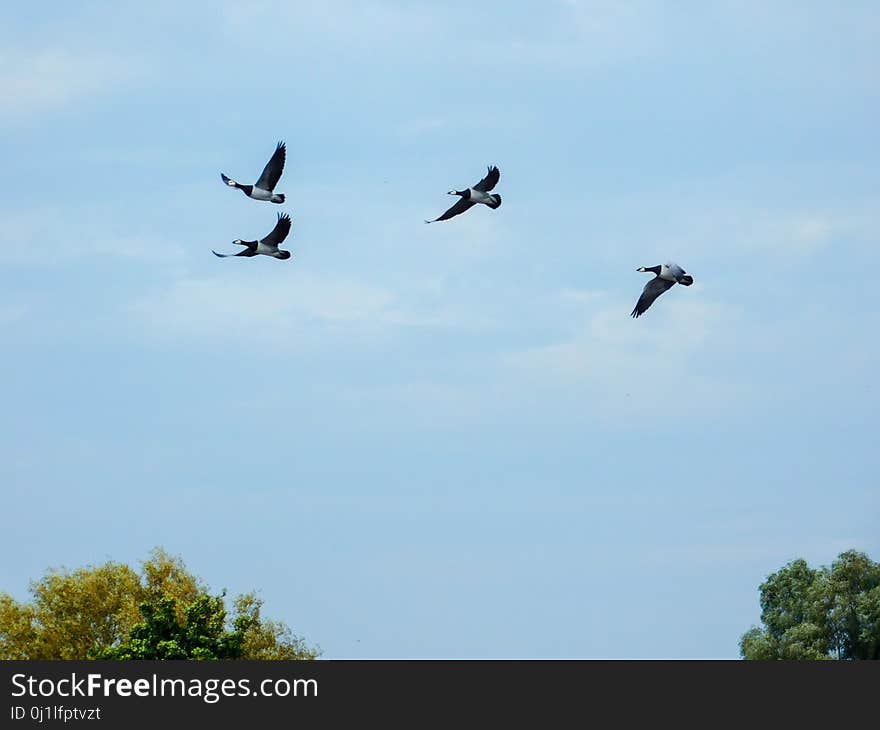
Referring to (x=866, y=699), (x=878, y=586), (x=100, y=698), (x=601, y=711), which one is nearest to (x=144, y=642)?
(x=100, y=698)

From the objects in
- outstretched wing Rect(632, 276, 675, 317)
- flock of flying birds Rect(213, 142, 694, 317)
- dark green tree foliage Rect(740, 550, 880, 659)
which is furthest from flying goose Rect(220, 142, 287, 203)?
dark green tree foliage Rect(740, 550, 880, 659)

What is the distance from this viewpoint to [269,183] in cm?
5062

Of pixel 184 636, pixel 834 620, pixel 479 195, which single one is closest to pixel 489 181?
pixel 479 195

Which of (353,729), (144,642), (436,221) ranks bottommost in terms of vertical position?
(353,729)

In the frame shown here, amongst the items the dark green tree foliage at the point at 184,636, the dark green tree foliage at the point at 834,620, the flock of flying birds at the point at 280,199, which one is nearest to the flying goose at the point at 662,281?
the flock of flying birds at the point at 280,199

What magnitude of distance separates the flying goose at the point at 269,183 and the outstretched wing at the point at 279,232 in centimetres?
59

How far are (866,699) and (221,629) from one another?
2519 centimetres

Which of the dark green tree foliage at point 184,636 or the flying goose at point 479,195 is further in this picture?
the dark green tree foliage at point 184,636

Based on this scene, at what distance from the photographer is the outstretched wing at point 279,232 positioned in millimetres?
50656

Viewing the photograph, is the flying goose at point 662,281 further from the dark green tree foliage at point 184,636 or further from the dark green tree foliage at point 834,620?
the dark green tree foliage at point 834,620

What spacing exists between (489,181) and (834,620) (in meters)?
40.2

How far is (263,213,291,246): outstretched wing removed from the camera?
50656 millimetres

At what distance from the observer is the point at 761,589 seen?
8812 centimetres

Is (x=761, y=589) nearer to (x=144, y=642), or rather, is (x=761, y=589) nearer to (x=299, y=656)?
(x=299, y=656)
